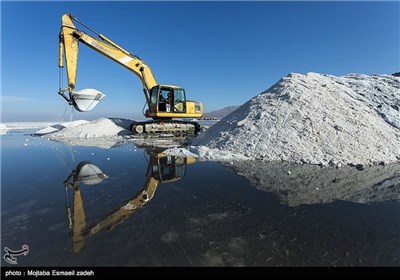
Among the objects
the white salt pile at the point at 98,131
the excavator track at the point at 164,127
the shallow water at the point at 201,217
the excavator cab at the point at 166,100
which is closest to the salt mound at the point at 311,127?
the shallow water at the point at 201,217

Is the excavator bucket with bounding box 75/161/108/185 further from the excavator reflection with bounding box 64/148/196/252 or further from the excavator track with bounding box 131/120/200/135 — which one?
the excavator track with bounding box 131/120/200/135

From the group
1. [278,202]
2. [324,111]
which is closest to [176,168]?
[278,202]

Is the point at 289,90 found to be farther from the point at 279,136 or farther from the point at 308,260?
the point at 308,260

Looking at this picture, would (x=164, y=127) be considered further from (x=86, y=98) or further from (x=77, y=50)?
(x=77, y=50)

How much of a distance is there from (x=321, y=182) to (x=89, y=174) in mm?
6709

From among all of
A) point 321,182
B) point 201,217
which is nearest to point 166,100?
point 321,182

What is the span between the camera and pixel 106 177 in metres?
6.91

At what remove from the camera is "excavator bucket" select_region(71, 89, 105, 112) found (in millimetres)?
14535

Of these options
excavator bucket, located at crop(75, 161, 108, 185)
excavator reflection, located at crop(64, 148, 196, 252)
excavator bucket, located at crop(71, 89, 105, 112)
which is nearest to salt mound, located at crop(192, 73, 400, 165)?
excavator reflection, located at crop(64, 148, 196, 252)

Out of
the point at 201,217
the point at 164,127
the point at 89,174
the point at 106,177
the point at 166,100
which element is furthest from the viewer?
the point at 164,127

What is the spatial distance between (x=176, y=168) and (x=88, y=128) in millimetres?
14118
